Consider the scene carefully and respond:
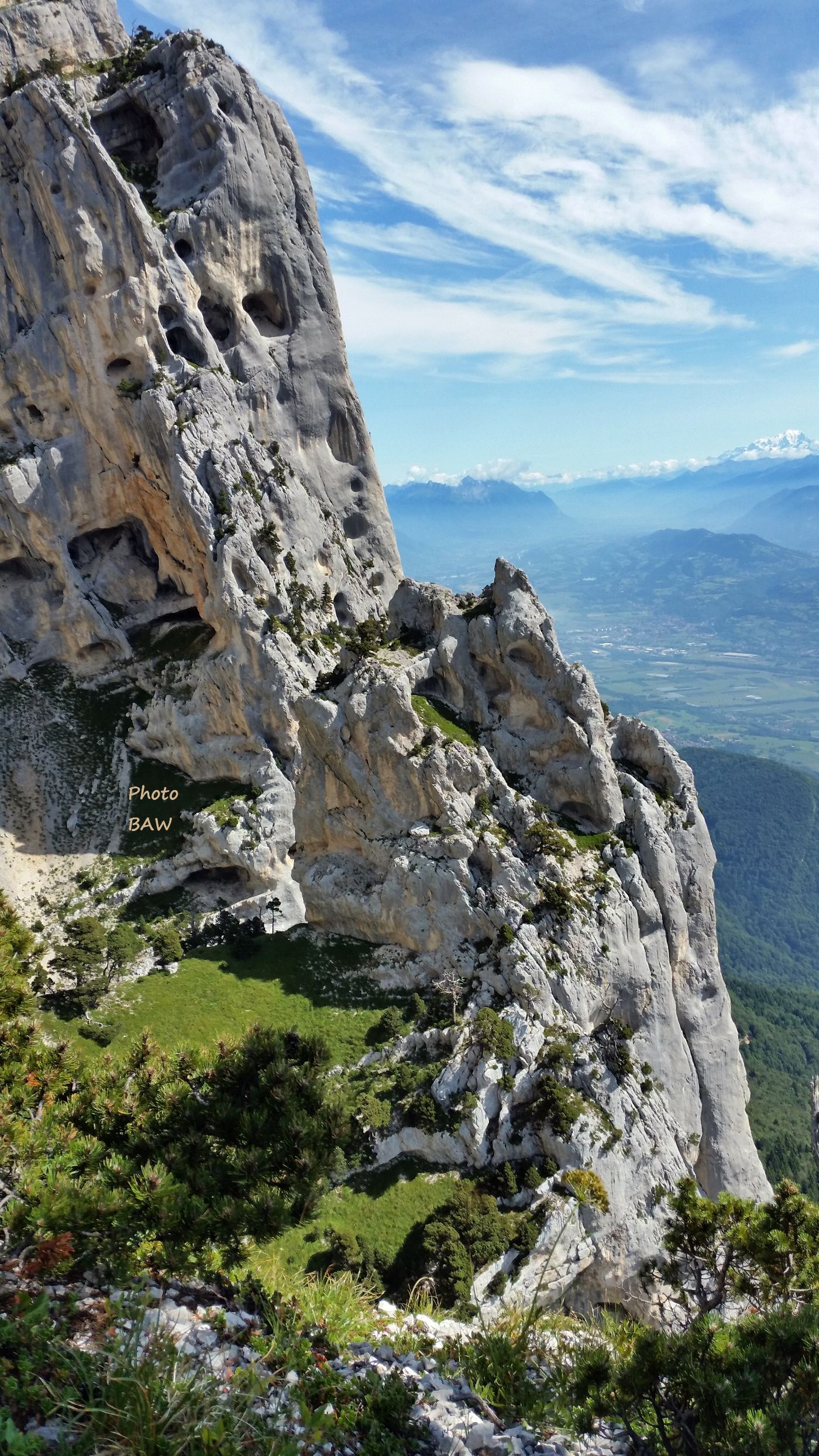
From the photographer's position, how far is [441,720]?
38219 millimetres

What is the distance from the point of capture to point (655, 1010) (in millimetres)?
34906

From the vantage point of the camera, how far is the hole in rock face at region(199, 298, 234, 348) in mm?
65062

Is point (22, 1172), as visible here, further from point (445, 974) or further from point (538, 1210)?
point (445, 974)

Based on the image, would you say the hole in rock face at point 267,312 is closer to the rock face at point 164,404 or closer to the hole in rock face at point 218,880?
the rock face at point 164,404

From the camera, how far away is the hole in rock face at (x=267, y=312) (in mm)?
68875

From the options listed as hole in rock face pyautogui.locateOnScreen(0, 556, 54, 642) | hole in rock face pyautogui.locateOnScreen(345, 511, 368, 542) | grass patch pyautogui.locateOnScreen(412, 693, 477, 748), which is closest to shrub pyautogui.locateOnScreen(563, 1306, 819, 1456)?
grass patch pyautogui.locateOnScreen(412, 693, 477, 748)

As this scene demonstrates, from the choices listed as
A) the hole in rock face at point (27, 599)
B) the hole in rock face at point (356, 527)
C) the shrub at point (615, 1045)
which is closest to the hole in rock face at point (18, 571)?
the hole in rock face at point (27, 599)

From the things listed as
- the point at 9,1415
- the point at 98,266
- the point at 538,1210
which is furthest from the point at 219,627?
the point at 9,1415

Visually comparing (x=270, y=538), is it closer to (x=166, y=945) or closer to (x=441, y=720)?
(x=441, y=720)

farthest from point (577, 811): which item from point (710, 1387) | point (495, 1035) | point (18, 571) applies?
point (18, 571)

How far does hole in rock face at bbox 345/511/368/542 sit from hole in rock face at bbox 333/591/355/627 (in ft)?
27.1

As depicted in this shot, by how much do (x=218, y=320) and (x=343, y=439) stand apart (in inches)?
598

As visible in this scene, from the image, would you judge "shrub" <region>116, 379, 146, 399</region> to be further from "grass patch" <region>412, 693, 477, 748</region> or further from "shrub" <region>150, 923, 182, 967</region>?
"shrub" <region>150, 923, 182, 967</region>

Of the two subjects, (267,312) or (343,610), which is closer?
(343,610)
